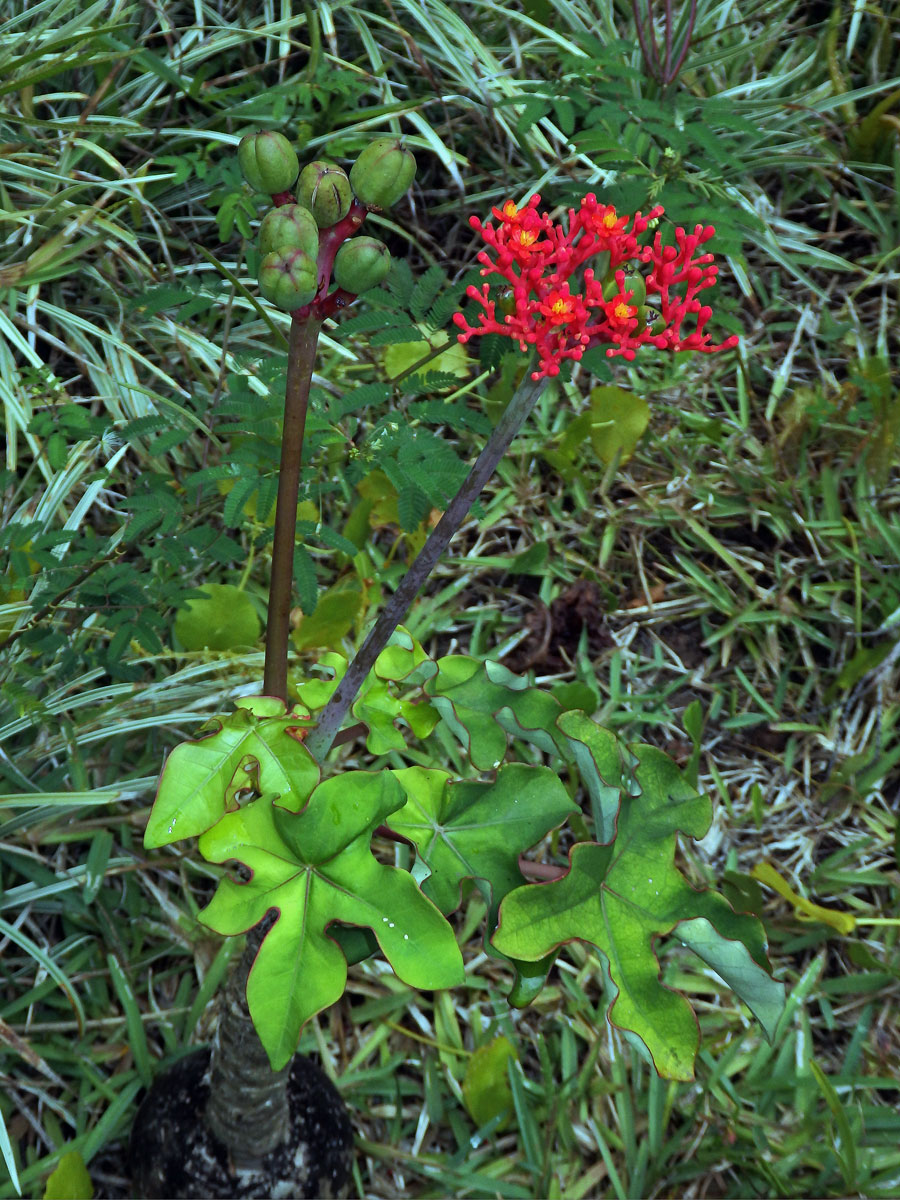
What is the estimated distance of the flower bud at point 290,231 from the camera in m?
0.78

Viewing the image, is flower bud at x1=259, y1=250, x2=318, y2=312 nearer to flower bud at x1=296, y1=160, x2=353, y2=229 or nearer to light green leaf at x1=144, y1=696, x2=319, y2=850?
flower bud at x1=296, y1=160, x2=353, y2=229

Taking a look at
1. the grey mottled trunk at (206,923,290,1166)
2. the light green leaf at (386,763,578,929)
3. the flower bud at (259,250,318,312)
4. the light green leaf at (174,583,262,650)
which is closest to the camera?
the flower bud at (259,250,318,312)

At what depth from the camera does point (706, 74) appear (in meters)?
2.55

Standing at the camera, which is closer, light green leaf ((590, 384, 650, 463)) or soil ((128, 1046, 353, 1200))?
soil ((128, 1046, 353, 1200))

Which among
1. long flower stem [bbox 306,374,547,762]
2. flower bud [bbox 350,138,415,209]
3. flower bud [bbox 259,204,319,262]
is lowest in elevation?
long flower stem [bbox 306,374,547,762]

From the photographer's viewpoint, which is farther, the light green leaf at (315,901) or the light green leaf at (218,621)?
the light green leaf at (218,621)

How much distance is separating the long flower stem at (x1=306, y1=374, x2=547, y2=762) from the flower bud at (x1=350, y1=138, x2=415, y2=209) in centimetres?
21

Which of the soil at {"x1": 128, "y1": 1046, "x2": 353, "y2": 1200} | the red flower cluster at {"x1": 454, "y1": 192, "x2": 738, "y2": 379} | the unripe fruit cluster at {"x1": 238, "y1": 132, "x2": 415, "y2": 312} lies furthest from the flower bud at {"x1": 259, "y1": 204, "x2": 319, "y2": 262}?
the soil at {"x1": 128, "y1": 1046, "x2": 353, "y2": 1200}

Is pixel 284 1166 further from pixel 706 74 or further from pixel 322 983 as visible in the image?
pixel 706 74

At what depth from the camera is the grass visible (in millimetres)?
1528

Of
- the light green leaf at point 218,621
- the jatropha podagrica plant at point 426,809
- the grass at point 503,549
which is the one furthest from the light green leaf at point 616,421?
the jatropha podagrica plant at point 426,809

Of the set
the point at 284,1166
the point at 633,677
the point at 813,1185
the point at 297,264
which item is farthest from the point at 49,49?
the point at 813,1185

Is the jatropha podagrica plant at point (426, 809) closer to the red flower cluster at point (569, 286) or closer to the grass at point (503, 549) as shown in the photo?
the red flower cluster at point (569, 286)

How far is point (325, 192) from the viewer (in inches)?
31.9
